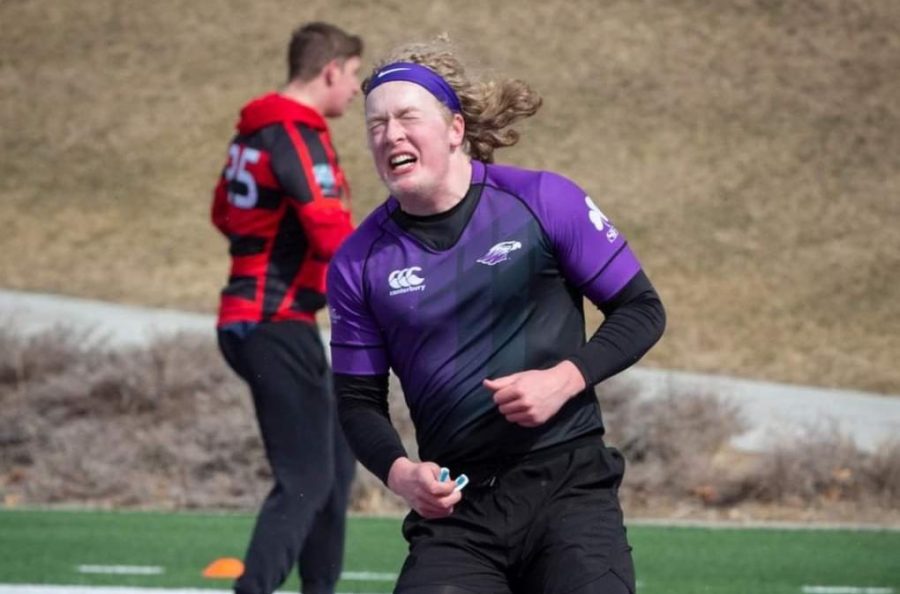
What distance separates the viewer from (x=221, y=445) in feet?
36.6

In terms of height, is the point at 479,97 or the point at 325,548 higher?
the point at 479,97

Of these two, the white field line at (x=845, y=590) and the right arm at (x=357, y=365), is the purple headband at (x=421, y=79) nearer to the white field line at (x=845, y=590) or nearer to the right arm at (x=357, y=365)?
the right arm at (x=357, y=365)

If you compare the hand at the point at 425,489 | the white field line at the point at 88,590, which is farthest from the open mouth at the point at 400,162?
the white field line at the point at 88,590

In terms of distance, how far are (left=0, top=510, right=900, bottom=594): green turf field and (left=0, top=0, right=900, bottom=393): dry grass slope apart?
9279mm

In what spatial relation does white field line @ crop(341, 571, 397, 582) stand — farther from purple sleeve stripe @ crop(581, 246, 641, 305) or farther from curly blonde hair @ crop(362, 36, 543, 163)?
purple sleeve stripe @ crop(581, 246, 641, 305)

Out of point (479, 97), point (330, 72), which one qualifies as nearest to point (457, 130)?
point (479, 97)

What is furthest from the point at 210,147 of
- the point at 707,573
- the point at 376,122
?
the point at 376,122

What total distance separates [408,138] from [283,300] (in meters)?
2.75

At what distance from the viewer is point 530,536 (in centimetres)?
399

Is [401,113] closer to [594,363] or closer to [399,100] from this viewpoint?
[399,100]

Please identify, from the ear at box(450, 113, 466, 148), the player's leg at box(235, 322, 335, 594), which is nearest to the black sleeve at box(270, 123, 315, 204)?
the player's leg at box(235, 322, 335, 594)

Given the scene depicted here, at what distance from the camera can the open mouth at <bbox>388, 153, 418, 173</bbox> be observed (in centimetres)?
411

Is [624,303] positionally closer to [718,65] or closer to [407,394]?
[407,394]

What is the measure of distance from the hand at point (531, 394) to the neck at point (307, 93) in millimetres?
3322
